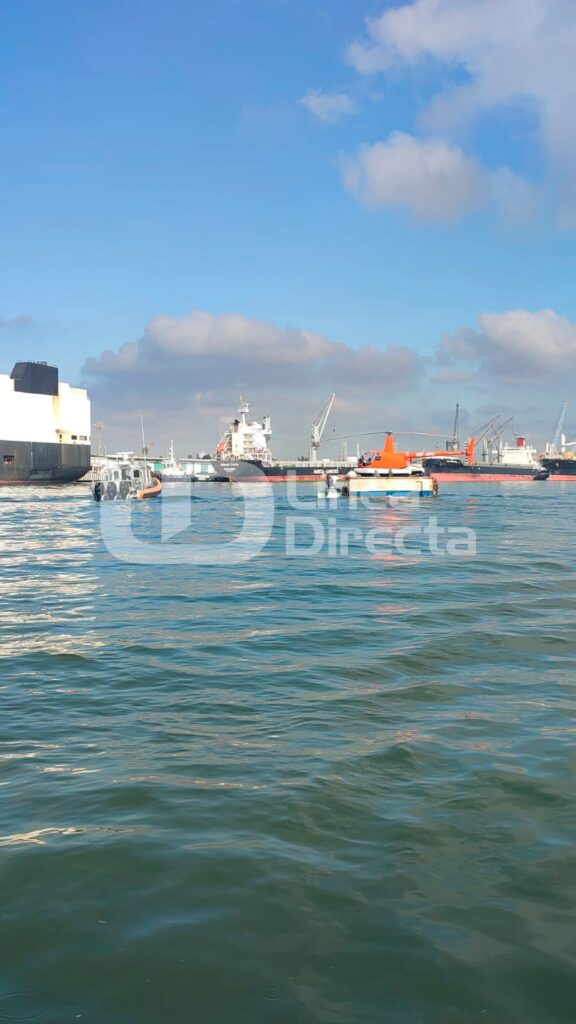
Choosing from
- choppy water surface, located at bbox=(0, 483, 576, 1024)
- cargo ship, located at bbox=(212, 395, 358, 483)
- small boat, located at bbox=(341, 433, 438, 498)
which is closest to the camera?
choppy water surface, located at bbox=(0, 483, 576, 1024)

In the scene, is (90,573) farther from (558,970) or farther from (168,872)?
(558,970)

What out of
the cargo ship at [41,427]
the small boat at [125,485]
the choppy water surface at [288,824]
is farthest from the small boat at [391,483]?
the choppy water surface at [288,824]

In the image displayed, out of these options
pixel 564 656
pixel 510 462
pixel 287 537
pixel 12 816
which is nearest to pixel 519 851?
pixel 12 816

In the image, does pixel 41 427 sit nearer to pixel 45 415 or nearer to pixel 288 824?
pixel 45 415

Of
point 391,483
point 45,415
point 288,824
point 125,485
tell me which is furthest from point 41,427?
point 288,824

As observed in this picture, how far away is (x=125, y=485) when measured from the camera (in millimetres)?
64812

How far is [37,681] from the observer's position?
9.06m

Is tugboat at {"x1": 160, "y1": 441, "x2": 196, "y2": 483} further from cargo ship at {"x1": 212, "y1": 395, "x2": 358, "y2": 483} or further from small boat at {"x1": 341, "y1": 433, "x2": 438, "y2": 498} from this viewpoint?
small boat at {"x1": 341, "y1": 433, "x2": 438, "y2": 498}

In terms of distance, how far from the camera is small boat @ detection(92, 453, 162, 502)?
198ft

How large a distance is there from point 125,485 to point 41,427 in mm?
31015

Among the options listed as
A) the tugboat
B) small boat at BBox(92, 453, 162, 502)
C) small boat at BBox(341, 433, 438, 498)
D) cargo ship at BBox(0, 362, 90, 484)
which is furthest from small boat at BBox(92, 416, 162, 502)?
the tugboat

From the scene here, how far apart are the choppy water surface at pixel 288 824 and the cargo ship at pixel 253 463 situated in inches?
5077

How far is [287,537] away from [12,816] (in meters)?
26.4

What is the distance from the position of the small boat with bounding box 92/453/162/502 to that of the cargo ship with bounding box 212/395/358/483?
223ft
